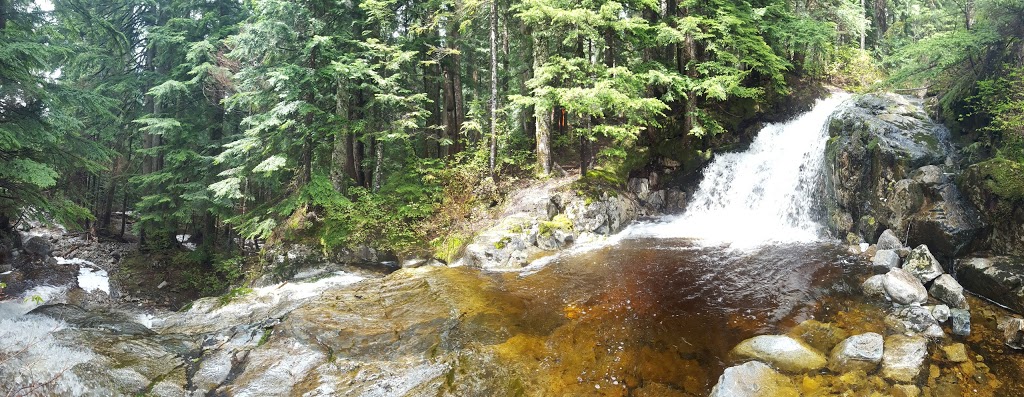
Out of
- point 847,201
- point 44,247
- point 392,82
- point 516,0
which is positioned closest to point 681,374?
point 847,201

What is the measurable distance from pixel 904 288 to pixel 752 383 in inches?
191

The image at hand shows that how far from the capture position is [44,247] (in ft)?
54.8

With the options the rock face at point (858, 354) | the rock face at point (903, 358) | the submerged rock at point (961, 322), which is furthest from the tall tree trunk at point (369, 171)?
the submerged rock at point (961, 322)

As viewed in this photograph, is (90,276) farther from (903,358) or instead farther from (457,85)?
(903,358)

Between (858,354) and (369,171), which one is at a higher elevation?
(369,171)

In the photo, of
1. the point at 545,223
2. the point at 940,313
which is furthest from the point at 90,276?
the point at 940,313

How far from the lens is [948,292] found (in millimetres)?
7684

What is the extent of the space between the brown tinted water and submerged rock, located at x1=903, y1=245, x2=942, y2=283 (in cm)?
89

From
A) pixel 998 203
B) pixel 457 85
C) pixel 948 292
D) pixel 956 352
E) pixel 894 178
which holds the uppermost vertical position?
pixel 457 85

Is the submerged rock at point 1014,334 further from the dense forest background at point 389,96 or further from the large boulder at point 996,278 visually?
the dense forest background at point 389,96

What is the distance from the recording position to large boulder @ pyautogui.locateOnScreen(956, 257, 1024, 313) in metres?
7.52

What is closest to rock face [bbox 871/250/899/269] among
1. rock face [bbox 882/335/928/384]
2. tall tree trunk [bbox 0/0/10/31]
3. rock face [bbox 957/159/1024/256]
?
rock face [bbox 957/159/1024/256]

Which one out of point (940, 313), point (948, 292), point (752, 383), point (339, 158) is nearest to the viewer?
point (752, 383)

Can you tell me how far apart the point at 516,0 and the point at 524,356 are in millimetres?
13852
